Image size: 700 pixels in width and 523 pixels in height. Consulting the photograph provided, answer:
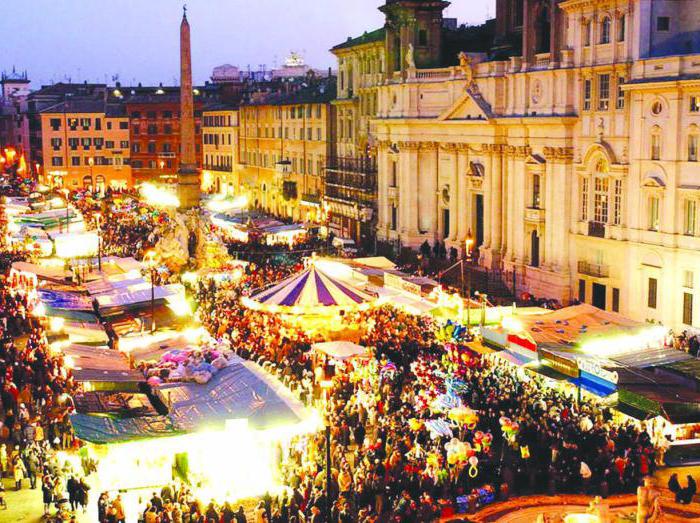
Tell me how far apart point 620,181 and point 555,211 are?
425cm

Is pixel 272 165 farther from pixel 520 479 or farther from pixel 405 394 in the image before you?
pixel 520 479

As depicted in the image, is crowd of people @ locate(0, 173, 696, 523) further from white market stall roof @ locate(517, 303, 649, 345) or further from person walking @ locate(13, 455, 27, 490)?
white market stall roof @ locate(517, 303, 649, 345)

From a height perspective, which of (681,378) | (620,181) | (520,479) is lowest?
(520,479)

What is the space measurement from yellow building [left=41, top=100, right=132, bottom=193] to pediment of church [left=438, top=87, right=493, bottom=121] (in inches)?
2437

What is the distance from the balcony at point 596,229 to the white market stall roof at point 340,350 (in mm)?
11907

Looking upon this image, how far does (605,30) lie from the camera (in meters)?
37.9

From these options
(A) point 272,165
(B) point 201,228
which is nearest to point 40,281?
(B) point 201,228

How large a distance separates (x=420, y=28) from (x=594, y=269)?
20716 mm

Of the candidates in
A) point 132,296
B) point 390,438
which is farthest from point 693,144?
point 132,296

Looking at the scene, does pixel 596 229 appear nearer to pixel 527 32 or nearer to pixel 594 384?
pixel 527 32

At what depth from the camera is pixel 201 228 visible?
49219 millimetres

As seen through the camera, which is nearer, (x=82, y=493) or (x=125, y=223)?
(x=82, y=493)

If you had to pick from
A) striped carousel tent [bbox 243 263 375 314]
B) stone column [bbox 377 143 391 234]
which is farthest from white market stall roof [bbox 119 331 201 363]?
stone column [bbox 377 143 391 234]

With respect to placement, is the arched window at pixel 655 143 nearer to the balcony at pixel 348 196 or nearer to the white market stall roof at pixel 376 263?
the white market stall roof at pixel 376 263
